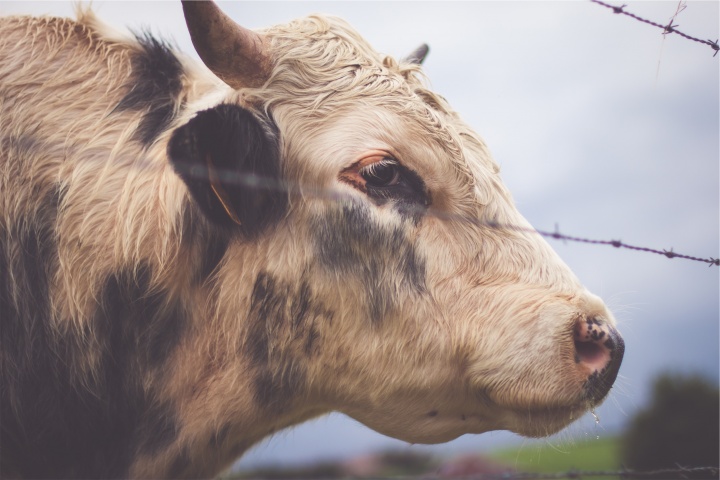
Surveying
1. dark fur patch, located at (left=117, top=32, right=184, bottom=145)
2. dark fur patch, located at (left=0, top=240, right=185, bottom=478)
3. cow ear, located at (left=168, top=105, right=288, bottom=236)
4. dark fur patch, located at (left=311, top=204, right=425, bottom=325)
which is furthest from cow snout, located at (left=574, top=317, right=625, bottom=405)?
dark fur patch, located at (left=117, top=32, right=184, bottom=145)

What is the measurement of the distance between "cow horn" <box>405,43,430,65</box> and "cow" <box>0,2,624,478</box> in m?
1.09

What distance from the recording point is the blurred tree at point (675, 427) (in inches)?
627

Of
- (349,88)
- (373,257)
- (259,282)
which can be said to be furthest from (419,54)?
(259,282)

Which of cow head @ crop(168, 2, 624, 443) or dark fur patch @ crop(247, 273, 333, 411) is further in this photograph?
dark fur patch @ crop(247, 273, 333, 411)

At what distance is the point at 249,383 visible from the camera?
9.51 ft

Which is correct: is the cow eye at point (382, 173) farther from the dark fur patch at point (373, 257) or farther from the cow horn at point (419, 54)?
the cow horn at point (419, 54)

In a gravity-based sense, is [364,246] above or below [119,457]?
above

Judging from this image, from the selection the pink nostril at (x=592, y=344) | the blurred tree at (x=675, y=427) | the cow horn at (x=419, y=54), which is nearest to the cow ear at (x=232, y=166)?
the pink nostril at (x=592, y=344)

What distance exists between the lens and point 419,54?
415cm

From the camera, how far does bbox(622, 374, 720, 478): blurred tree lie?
52.3ft

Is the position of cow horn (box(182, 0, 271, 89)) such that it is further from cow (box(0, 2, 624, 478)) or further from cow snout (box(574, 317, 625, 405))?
cow snout (box(574, 317, 625, 405))

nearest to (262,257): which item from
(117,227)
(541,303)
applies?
(117,227)

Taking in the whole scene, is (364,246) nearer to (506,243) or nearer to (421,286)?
(421,286)

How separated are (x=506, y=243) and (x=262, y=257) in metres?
0.99
